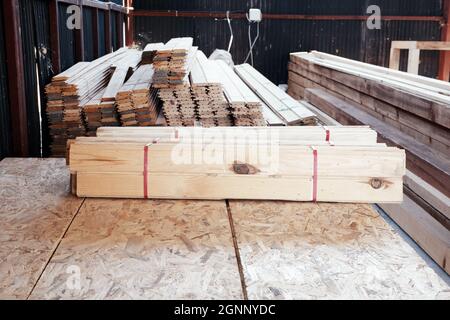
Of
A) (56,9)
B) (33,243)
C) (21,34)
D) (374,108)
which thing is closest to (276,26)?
→ (374,108)

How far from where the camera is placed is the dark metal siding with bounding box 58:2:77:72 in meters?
7.15

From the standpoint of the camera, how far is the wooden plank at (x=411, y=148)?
4893 millimetres

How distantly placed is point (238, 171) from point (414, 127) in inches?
127

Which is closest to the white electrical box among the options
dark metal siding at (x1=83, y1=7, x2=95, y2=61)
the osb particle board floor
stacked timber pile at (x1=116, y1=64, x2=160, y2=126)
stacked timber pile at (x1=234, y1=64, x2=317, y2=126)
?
stacked timber pile at (x1=234, y1=64, x2=317, y2=126)

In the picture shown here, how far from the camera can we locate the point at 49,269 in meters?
2.53

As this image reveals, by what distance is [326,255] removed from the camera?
2734 mm

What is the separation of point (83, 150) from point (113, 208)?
1.49 ft

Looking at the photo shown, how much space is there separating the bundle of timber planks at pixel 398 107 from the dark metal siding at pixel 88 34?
410cm

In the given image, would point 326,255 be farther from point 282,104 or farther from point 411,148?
point 282,104

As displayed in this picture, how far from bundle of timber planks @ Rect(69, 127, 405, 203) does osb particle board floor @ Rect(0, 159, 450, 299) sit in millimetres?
88

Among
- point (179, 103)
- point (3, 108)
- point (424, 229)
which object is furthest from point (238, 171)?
point (3, 108)

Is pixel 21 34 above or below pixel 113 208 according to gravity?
above

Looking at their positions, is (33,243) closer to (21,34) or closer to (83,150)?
(83,150)

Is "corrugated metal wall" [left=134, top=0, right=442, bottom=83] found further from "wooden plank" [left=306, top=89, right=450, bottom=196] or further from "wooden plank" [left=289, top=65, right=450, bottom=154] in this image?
"wooden plank" [left=306, top=89, right=450, bottom=196]
